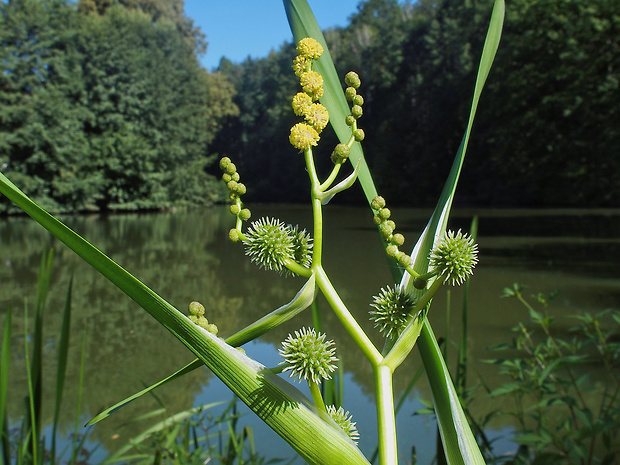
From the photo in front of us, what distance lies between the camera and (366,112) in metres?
30.3

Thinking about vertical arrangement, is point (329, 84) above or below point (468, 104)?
below

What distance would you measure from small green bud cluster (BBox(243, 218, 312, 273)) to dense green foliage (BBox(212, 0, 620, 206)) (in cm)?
1771

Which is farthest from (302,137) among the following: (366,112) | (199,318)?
(366,112)

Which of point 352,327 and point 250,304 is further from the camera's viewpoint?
point 250,304

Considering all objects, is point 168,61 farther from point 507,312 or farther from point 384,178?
point 507,312

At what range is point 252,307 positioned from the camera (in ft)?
22.2

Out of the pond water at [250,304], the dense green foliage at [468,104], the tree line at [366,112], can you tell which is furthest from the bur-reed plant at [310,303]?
the tree line at [366,112]

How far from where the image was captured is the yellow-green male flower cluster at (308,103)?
1.20ft

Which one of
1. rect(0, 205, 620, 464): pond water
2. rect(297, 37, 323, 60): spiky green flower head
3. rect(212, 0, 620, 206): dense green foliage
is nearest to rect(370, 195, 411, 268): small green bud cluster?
rect(297, 37, 323, 60): spiky green flower head

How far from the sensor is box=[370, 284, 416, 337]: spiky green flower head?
14.6 inches

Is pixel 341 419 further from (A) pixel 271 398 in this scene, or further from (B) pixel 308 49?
(B) pixel 308 49

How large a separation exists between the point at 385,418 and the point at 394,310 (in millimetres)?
88

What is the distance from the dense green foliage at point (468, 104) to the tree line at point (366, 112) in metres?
0.08

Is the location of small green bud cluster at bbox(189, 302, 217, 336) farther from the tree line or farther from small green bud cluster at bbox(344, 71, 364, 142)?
the tree line
